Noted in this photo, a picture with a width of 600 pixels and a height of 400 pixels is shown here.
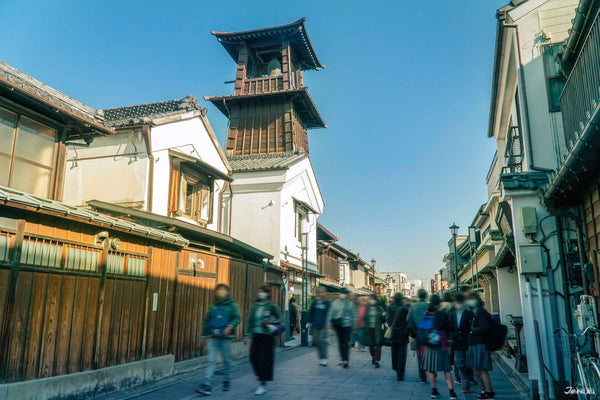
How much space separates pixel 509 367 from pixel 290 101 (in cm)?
2135

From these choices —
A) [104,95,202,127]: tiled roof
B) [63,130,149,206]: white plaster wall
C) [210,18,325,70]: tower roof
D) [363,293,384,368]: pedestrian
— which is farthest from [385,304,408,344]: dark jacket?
[210,18,325,70]: tower roof

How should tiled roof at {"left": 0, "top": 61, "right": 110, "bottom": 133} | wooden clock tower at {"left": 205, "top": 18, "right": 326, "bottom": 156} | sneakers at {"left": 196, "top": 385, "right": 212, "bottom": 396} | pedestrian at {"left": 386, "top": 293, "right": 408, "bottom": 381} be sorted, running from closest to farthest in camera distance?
sneakers at {"left": 196, "top": 385, "right": 212, "bottom": 396}
tiled roof at {"left": 0, "top": 61, "right": 110, "bottom": 133}
pedestrian at {"left": 386, "top": 293, "right": 408, "bottom": 381}
wooden clock tower at {"left": 205, "top": 18, "right": 326, "bottom": 156}

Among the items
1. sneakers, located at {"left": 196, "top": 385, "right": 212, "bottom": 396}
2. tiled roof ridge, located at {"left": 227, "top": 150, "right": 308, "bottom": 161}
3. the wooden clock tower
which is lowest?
sneakers, located at {"left": 196, "top": 385, "right": 212, "bottom": 396}

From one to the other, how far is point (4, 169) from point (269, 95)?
69.4 ft

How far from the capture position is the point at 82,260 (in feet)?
28.2

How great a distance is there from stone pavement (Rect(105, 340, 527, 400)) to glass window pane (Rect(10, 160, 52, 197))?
4.94m

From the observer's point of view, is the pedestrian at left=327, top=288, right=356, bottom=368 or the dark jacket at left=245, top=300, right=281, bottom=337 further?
the pedestrian at left=327, top=288, right=356, bottom=368

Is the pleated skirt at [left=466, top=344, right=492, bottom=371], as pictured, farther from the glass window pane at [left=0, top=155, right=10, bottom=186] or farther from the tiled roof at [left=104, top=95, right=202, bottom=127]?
the tiled roof at [left=104, top=95, right=202, bottom=127]

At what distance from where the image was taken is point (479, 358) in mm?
8133

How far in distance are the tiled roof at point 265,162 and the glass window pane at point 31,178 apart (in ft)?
43.2

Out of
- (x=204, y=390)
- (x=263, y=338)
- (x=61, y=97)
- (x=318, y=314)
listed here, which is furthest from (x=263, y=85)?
(x=204, y=390)

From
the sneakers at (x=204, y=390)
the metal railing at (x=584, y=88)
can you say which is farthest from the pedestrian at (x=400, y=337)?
the metal railing at (x=584, y=88)

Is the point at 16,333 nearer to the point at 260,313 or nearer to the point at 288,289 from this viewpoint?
the point at 260,313

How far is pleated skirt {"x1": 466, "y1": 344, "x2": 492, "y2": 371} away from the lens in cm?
811
